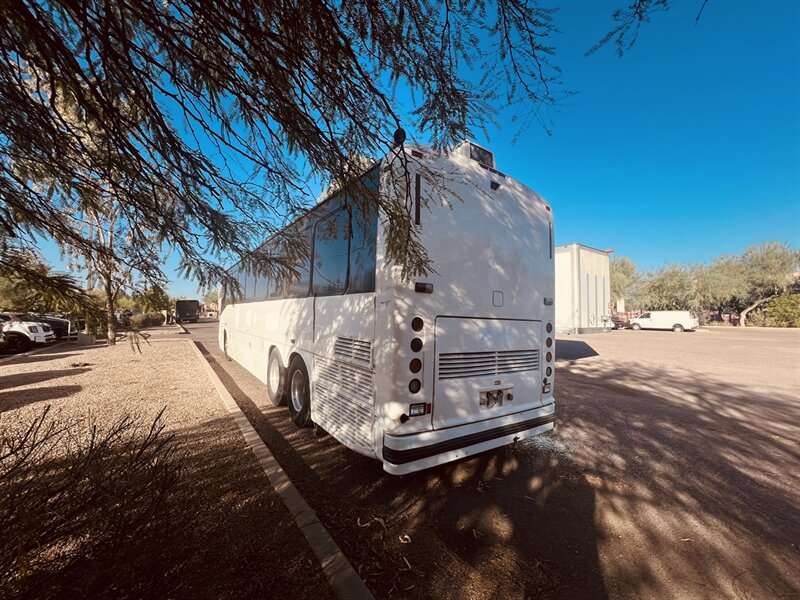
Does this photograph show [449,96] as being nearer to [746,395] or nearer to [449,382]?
[449,382]

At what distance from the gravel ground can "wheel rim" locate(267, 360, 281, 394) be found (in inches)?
36.9

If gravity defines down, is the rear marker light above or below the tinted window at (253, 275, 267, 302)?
below

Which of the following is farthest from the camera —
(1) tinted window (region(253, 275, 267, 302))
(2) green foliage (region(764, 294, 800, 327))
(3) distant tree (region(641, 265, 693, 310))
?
(3) distant tree (region(641, 265, 693, 310))

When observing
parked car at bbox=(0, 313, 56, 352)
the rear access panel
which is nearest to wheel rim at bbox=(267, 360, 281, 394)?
the rear access panel

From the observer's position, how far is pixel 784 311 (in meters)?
37.9

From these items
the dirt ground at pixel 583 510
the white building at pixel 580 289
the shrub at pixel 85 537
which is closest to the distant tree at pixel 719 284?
the white building at pixel 580 289

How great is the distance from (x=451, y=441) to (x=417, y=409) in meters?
0.52

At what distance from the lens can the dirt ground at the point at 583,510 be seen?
2471mm

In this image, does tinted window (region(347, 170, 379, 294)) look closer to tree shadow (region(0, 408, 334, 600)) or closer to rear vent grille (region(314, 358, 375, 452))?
rear vent grille (region(314, 358, 375, 452))

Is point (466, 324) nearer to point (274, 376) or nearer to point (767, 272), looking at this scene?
point (274, 376)

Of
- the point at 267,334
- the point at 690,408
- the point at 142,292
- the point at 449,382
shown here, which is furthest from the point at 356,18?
the point at 690,408

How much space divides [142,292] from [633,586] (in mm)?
3894

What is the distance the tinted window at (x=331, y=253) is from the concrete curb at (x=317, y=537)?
210 centimetres

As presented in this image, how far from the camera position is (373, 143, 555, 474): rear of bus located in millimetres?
3354
